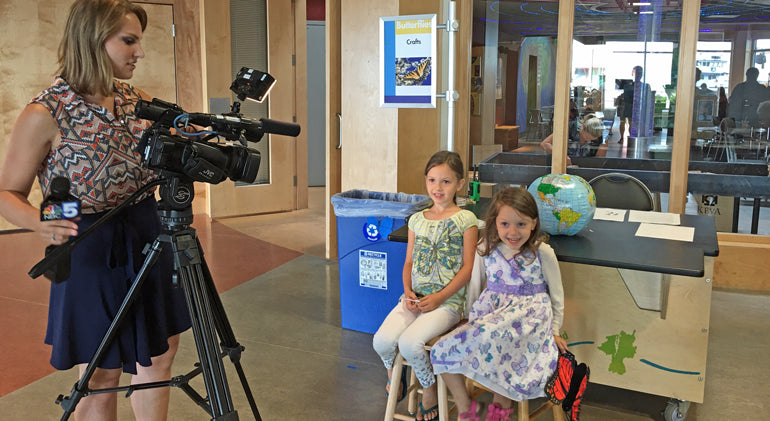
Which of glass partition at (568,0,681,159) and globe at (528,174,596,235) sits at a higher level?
glass partition at (568,0,681,159)

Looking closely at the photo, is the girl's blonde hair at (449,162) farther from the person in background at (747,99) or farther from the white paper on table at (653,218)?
the person in background at (747,99)

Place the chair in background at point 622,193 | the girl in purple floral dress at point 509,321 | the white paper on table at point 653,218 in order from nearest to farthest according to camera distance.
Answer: the girl in purple floral dress at point 509,321 → the white paper on table at point 653,218 → the chair in background at point 622,193

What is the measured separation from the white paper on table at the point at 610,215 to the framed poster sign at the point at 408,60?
1083mm

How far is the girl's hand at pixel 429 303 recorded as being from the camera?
8.22 feet

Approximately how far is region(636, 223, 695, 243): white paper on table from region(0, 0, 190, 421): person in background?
1.92 meters

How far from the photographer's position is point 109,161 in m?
1.70

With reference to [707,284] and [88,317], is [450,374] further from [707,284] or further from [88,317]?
[88,317]

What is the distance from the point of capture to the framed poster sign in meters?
3.64

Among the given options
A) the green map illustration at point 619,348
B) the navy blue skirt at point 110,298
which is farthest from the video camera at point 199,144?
the green map illustration at point 619,348

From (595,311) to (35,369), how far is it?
8.56ft

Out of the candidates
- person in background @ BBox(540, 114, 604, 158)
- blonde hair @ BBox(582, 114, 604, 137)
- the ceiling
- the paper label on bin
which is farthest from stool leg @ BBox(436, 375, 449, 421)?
the ceiling

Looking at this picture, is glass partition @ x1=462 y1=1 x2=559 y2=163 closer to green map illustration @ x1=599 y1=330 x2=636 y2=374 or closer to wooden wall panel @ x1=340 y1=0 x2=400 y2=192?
wooden wall panel @ x1=340 y1=0 x2=400 y2=192

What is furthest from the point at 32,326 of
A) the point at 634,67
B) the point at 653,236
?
the point at 634,67

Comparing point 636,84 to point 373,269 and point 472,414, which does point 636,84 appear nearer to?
point 373,269
